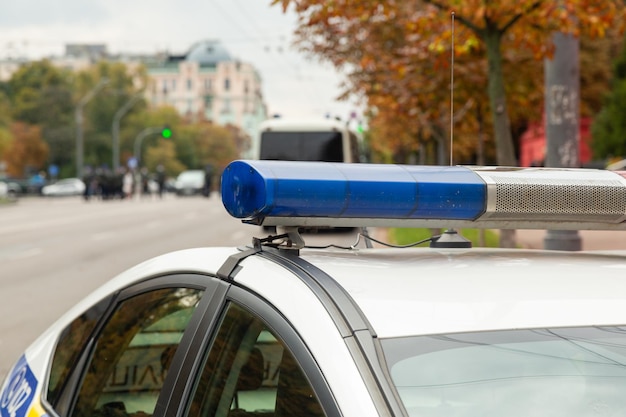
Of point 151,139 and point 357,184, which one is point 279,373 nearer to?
point 357,184

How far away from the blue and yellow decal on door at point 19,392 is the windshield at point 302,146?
2548 cm

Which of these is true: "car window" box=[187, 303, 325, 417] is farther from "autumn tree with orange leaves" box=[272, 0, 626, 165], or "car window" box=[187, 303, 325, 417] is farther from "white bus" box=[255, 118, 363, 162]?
"white bus" box=[255, 118, 363, 162]

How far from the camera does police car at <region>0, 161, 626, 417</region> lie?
2043mm

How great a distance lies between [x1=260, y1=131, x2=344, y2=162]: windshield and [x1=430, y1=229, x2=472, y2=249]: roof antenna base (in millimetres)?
26157

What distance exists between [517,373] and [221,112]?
189020mm

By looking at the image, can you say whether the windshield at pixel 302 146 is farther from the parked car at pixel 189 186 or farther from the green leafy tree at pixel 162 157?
the green leafy tree at pixel 162 157

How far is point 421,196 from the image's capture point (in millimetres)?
2424

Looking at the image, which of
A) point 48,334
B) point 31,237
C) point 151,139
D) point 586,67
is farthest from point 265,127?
point 151,139

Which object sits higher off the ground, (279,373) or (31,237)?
(279,373)

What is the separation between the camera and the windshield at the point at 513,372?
202 cm

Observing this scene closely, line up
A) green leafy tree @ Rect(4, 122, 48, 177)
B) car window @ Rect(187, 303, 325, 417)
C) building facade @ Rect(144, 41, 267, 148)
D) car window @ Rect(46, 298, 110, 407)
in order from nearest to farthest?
1. car window @ Rect(187, 303, 325, 417)
2. car window @ Rect(46, 298, 110, 407)
3. green leafy tree @ Rect(4, 122, 48, 177)
4. building facade @ Rect(144, 41, 267, 148)

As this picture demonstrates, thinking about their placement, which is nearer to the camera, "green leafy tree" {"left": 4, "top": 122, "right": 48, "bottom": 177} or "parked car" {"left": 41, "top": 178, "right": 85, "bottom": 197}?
"parked car" {"left": 41, "top": 178, "right": 85, "bottom": 197}

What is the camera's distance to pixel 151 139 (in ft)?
409

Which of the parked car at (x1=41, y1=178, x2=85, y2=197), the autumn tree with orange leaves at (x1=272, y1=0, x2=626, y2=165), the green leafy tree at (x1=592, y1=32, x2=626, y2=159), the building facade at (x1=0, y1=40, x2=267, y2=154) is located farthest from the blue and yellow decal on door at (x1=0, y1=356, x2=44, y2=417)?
the building facade at (x1=0, y1=40, x2=267, y2=154)
